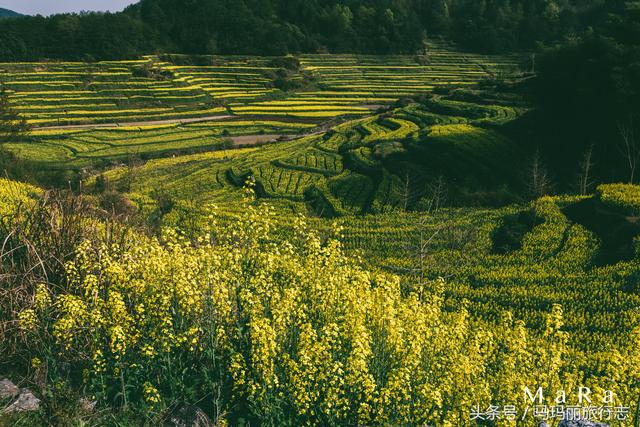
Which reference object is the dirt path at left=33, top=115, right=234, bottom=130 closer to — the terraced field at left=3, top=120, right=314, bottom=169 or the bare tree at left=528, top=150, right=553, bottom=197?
the terraced field at left=3, top=120, right=314, bottom=169

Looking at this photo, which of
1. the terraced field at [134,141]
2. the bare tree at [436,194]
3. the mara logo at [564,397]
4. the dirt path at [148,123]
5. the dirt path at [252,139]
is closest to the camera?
the mara logo at [564,397]

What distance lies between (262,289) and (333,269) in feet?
5.30

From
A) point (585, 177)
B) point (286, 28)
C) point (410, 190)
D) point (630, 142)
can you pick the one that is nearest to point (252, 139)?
point (410, 190)

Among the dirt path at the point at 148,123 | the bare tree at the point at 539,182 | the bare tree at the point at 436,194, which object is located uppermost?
the dirt path at the point at 148,123

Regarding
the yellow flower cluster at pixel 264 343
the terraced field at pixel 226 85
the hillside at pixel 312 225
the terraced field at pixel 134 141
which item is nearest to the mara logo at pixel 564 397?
the hillside at pixel 312 225

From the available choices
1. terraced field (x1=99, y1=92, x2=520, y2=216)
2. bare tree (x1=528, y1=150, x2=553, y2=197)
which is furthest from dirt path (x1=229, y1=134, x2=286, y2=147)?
bare tree (x1=528, y1=150, x2=553, y2=197)

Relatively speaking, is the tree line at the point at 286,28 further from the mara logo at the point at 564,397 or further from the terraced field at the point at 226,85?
the mara logo at the point at 564,397

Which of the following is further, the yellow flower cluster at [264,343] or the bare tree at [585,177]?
the bare tree at [585,177]

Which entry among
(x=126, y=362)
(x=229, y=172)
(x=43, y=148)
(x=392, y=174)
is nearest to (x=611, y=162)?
(x=392, y=174)

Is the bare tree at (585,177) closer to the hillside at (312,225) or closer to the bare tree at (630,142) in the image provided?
the hillside at (312,225)

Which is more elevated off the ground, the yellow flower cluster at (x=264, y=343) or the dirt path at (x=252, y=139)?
the yellow flower cluster at (x=264, y=343)

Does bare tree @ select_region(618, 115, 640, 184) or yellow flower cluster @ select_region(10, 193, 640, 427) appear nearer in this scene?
yellow flower cluster @ select_region(10, 193, 640, 427)

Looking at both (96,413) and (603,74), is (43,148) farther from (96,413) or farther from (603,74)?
(96,413)

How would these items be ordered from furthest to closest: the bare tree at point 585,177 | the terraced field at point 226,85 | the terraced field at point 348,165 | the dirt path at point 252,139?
the terraced field at point 226,85 < the dirt path at point 252,139 < the terraced field at point 348,165 < the bare tree at point 585,177
